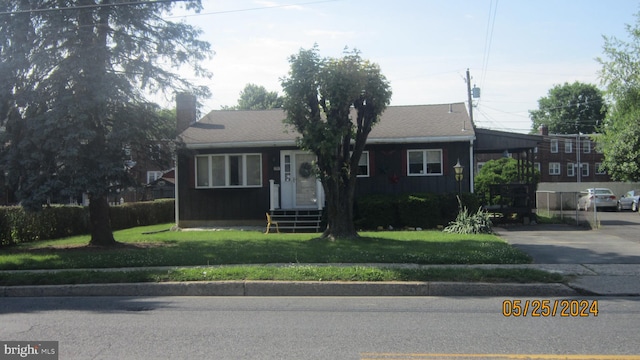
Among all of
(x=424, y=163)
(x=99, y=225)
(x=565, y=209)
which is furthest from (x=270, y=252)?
(x=565, y=209)

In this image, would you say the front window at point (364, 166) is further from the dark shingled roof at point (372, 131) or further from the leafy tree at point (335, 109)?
the leafy tree at point (335, 109)

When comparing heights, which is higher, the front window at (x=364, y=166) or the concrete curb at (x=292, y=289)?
the front window at (x=364, y=166)

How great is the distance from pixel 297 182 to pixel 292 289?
439 inches

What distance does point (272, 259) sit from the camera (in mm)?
11008

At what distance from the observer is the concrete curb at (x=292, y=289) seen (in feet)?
27.8

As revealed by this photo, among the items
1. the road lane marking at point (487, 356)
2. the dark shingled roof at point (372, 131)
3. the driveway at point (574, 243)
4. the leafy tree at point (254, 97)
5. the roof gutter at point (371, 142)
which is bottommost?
the road lane marking at point (487, 356)

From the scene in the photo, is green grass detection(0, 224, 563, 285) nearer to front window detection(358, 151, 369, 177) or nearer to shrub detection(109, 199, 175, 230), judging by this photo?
front window detection(358, 151, 369, 177)

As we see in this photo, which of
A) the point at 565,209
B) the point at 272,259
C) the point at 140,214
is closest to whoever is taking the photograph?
the point at 272,259

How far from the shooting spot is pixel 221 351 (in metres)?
5.60

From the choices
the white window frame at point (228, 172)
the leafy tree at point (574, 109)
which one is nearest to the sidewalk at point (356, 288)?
the white window frame at point (228, 172)

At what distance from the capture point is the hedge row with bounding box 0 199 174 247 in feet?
51.0

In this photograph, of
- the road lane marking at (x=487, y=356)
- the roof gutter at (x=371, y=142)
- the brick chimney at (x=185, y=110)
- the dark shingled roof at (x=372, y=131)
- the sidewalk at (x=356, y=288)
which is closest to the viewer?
the road lane marking at (x=487, y=356)

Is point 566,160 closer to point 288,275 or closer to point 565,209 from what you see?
point 565,209
